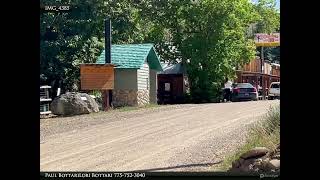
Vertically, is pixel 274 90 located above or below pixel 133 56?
below

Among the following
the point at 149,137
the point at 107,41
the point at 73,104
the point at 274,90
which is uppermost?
the point at 107,41

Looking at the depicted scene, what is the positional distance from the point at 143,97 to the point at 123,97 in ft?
0.68

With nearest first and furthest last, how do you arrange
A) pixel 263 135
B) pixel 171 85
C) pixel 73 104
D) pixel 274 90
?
pixel 274 90, pixel 263 135, pixel 73 104, pixel 171 85

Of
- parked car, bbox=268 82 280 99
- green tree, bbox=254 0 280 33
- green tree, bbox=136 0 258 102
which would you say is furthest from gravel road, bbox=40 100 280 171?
green tree, bbox=254 0 280 33

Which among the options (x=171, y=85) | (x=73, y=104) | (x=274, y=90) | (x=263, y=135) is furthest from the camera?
(x=171, y=85)

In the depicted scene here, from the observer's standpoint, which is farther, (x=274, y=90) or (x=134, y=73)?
(x=134, y=73)

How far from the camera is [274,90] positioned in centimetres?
376

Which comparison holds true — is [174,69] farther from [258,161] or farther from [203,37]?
[258,161]

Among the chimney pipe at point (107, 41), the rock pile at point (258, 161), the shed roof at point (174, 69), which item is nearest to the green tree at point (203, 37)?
the shed roof at point (174, 69)

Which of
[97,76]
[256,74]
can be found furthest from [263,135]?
[97,76]

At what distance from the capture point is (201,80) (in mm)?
4305
